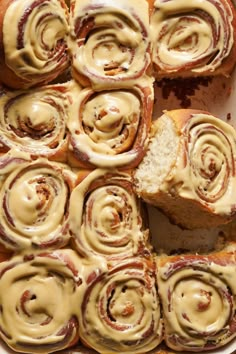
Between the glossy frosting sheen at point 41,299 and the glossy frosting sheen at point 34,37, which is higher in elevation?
the glossy frosting sheen at point 34,37

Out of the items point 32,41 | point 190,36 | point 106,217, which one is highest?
point 32,41

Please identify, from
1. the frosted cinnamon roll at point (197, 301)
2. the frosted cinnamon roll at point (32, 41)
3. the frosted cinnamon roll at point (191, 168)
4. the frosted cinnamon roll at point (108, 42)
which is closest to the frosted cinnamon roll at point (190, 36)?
the frosted cinnamon roll at point (108, 42)

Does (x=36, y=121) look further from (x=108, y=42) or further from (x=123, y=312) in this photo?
(x=123, y=312)

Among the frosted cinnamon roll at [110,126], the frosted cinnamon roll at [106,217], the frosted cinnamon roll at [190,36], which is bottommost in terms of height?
the frosted cinnamon roll at [106,217]

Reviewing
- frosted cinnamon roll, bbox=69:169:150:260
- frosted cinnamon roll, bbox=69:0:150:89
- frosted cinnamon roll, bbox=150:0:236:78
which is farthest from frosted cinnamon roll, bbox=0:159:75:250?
frosted cinnamon roll, bbox=150:0:236:78

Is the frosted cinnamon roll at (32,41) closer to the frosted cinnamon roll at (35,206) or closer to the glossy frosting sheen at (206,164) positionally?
the frosted cinnamon roll at (35,206)

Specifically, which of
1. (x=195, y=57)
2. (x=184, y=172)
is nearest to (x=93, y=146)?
(x=184, y=172)

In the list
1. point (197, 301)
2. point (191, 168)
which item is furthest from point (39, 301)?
point (191, 168)

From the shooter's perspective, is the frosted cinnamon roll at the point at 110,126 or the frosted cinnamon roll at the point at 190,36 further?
the frosted cinnamon roll at the point at 190,36

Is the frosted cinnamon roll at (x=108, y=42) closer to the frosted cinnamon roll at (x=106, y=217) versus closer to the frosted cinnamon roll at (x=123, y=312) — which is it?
the frosted cinnamon roll at (x=106, y=217)
